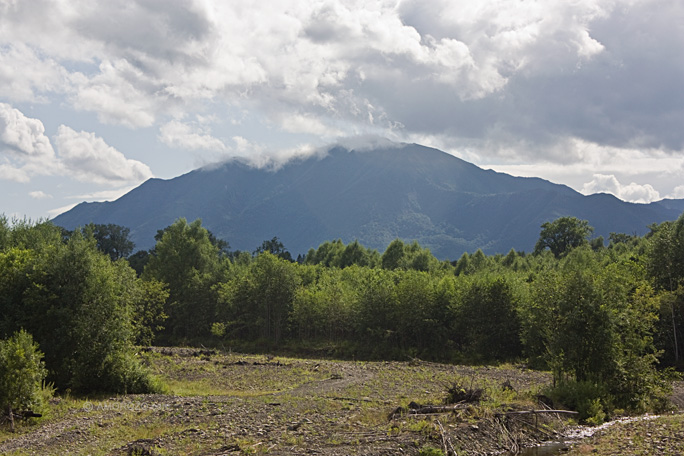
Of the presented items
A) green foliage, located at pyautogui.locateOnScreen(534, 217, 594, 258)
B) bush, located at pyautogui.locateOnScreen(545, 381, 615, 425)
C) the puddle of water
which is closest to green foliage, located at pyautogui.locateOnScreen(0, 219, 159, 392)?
the puddle of water

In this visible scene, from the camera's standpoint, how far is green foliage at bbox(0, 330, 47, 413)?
23.7 metres

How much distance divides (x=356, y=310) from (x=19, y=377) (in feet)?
168

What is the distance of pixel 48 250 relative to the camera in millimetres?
34875

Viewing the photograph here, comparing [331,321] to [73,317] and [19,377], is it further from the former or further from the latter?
[19,377]

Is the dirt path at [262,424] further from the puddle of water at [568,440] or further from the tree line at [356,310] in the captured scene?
the tree line at [356,310]

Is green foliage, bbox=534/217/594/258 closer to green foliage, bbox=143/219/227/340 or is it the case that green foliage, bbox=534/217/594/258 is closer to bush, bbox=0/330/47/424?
green foliage, bbox=143/219/227/340

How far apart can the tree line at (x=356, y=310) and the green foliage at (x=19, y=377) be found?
181cm

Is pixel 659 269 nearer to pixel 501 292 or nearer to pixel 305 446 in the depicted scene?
pixel 501 292

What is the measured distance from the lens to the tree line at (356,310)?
3148 cm

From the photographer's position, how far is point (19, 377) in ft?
79.3

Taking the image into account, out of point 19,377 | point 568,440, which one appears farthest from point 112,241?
point 568,440

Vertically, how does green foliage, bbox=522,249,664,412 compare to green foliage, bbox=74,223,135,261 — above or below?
below

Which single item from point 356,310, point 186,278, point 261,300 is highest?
point 186,278

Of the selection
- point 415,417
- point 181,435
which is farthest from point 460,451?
point 181,435
